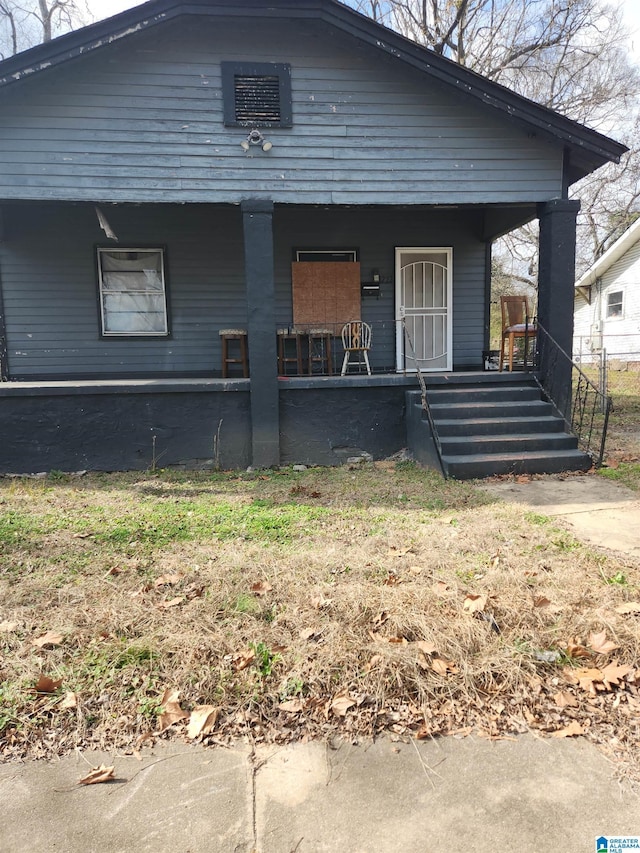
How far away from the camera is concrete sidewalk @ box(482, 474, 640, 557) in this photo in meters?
3.86

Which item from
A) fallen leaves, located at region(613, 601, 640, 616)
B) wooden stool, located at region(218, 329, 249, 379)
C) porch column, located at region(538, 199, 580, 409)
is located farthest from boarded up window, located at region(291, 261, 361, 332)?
fallen leaves, located at region(613, 601, 640, 616)

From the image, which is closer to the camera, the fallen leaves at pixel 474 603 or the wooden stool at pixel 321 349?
the fallen leaves at pixel 474 603

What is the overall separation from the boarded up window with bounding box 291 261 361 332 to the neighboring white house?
12.3 metres

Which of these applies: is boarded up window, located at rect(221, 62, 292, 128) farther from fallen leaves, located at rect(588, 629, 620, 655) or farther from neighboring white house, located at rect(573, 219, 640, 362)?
neighboring white house, located at rect(573, 219, 640, 362)

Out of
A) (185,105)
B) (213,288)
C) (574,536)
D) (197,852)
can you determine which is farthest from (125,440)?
(197,852)

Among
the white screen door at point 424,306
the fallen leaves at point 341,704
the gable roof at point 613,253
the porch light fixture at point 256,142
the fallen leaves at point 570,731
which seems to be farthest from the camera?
the gable roof at point 613,253

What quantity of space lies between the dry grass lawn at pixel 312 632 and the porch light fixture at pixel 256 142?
457 cm

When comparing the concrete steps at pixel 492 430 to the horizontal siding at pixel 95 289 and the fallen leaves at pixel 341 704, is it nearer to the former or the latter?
the horizontal siding at pixel 95 289

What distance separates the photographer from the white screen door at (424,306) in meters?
8.80

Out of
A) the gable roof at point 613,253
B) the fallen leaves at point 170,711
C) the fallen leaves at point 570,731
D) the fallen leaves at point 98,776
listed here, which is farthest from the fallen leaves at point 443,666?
the gable roof at point 613,253

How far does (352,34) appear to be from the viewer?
6.25 m

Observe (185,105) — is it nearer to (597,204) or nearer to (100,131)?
(100,131)

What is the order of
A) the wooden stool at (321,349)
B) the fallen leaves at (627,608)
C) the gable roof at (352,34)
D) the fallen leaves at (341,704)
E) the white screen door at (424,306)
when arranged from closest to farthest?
→ the fallen leaves at (341,704), the fallen leaves at (627,608), the gable roof at (352,34), the wooden stool at (321,349), the white screen door at (424,306)

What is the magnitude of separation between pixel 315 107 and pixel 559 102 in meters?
18.1
